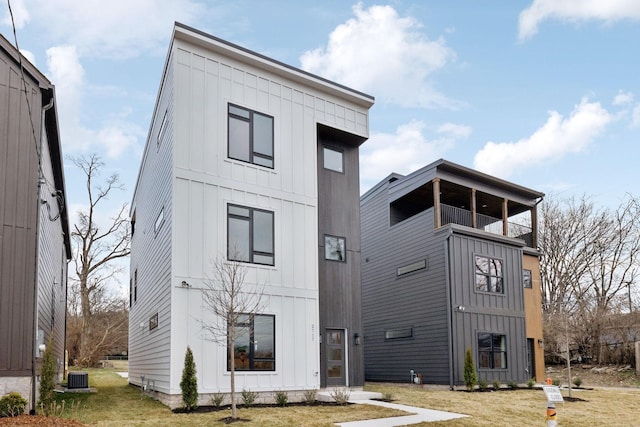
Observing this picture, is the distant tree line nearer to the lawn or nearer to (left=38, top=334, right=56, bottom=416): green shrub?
the lawn

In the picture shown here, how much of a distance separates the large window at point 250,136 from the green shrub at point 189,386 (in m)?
5.20

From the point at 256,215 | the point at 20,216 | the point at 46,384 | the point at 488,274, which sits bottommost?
the point at 46,384

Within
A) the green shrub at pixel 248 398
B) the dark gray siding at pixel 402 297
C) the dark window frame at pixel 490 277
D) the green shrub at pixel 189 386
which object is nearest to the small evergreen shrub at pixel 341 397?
the green shrub at pixel 248 398

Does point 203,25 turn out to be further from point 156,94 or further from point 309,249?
point 309,249

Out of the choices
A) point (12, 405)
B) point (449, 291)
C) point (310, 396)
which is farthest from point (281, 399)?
point (449, 291)

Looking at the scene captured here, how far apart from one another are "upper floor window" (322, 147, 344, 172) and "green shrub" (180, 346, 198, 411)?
23.4 ft

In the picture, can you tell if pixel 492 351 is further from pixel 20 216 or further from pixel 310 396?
pixel 20 216

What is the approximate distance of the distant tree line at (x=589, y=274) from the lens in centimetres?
2758

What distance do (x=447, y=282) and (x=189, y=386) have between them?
10.1 m

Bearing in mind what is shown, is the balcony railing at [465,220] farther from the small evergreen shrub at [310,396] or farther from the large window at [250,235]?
the small evergreen shrub at [310,396]

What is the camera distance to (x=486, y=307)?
2094 cm

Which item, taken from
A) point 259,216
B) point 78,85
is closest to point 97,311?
point 78,85

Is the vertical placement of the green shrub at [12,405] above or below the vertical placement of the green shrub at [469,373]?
above

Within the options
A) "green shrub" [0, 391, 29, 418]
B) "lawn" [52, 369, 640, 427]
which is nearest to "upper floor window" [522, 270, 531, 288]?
"lawn" [52, 369, 640, 427]
